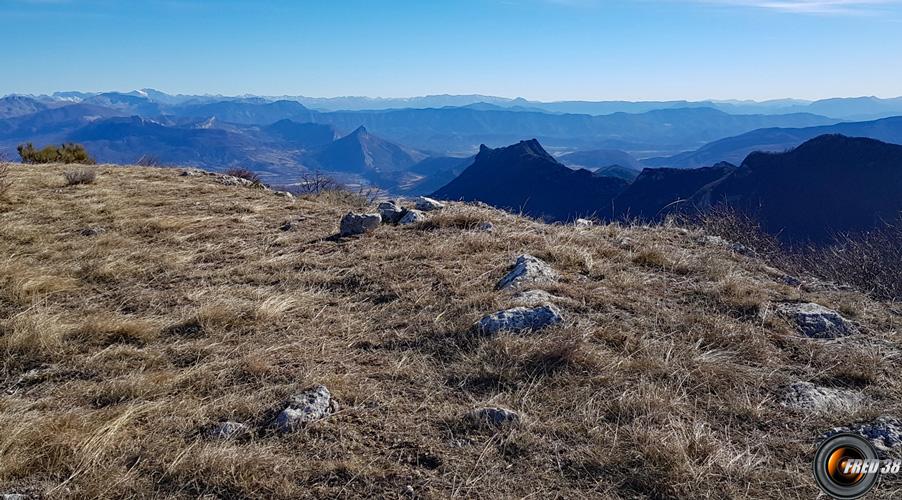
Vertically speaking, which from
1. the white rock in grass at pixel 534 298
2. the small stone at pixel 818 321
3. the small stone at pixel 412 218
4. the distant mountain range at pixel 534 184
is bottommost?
the distant mountain range at pixel 534 184

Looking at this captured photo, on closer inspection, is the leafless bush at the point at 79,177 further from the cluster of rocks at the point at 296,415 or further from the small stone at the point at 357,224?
the cluster of rocks at the point at 296,415

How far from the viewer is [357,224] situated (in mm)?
6926

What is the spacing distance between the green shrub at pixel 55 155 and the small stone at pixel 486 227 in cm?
1577

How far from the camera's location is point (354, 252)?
6.09m

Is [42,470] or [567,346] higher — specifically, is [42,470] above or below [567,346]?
below

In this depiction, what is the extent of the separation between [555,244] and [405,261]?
5.75 ft

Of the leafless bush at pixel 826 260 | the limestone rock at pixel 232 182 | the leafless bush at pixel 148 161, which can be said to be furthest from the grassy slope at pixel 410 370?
the leafless bush at pixel 148 161

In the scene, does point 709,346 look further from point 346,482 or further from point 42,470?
point 42,470

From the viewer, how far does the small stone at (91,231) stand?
7023 millimetres

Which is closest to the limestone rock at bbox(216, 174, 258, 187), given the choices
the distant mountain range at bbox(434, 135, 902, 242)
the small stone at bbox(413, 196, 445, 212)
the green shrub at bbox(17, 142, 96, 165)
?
the small stone at bbox(413, 196, 445, 212)

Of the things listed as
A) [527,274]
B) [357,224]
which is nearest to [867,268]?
[527,274]

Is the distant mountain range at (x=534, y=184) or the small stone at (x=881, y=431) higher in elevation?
the small stone at (x=881, y=431)

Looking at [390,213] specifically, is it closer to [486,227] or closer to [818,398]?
[486,227]

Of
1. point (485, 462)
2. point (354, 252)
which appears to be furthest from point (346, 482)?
point (354, 252)
